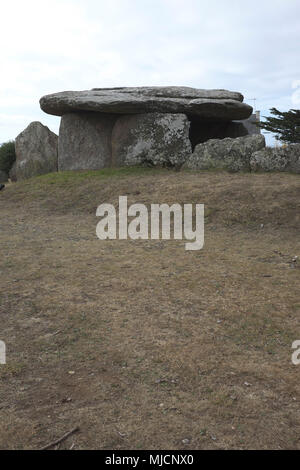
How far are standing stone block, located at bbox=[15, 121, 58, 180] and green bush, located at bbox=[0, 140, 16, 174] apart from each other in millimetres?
1063

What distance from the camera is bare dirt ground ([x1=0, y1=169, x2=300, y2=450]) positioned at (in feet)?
9.39

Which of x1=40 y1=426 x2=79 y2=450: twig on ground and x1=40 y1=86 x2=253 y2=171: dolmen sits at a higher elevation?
x1=40 y1=86 x2=253 y2=171: dolmen

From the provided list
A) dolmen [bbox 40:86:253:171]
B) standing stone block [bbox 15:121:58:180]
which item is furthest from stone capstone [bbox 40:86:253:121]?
standing stone block [bbox 15:121:58:180]

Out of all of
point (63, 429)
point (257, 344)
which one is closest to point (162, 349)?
point (257, 344)

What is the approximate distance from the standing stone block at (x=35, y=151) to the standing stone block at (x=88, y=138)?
1446 mm

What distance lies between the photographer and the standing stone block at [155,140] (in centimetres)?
1257

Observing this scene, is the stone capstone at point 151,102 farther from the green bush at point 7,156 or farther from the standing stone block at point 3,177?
the standing stone block at point 3,177

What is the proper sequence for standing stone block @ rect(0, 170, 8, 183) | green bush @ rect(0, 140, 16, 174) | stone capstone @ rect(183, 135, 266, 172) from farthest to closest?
1. green bush @ rect(0, 140, 16, 174)
2. standing stone block @ rect(0, 170, 8, 183)
3. stone capstone @ rect(183, 135, 266, 172)

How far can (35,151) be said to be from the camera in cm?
1507

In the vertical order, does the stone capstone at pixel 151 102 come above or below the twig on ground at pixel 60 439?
above

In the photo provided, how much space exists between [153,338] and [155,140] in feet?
30.8

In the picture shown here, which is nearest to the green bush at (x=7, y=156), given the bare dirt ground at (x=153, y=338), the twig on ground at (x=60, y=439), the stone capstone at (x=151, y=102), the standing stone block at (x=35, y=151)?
the standing stone block at (x=35, y=151)

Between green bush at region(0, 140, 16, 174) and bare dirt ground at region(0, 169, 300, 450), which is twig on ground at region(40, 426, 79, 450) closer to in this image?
bare dirt ground at region(0, 169, 300, 450)
